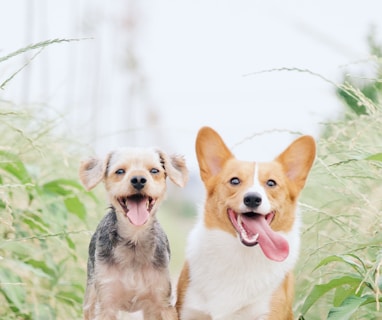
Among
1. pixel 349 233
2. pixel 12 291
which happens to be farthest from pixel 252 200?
pixel 12 291

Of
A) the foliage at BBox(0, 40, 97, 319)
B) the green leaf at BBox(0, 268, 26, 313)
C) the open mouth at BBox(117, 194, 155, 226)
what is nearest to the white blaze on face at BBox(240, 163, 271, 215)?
the open mouth at BBox(117, 194, 155, 226)

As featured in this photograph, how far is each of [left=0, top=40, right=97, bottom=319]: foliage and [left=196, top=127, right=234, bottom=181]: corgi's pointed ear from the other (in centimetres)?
98

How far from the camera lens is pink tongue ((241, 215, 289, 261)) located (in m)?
3.42

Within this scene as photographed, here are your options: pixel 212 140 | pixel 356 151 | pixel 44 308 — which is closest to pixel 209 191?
pixel 212 140

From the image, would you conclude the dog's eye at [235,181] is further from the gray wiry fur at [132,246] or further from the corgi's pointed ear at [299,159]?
the gray wiry fur at [132,246]

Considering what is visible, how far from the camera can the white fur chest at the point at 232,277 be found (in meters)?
3.62

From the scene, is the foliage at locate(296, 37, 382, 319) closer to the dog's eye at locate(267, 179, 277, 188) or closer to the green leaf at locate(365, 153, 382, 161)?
the green leaf at locate(365, 153, 382, 161)

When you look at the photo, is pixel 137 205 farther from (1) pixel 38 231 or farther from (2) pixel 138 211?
(1) pixel 38 231

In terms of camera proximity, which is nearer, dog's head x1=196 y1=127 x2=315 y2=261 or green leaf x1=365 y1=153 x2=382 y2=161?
dog's head x1=196 y1=127 x2=315 y2=261

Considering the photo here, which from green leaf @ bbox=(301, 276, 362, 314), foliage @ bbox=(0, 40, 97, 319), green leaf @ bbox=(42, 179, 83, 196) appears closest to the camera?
green leaf @ bbox=(301, 276, 362, 314)

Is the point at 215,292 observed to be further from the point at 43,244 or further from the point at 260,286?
the point at 43,244

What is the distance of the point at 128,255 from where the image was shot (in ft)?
12.1

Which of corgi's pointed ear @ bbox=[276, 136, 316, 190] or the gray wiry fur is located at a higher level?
corgi's pointed ear @ bbox=[276, 136, 316, 190]

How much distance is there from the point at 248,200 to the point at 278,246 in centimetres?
24
